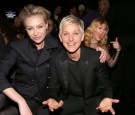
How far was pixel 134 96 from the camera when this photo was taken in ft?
14.2

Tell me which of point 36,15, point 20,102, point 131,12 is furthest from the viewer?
point 131,12

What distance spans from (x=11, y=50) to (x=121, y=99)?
7.65 ft

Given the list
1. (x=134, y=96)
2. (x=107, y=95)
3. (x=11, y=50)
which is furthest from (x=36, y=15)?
(x=134, y=96)

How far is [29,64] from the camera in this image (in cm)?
253

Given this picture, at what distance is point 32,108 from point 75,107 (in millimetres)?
407

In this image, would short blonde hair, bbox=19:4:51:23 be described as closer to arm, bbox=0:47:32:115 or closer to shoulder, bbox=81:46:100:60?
arm, bbox=0:47:32:115

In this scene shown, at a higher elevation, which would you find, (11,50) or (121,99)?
(11,50)

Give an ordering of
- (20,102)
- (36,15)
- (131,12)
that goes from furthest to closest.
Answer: (131,12) < (36,15) < (20,102)

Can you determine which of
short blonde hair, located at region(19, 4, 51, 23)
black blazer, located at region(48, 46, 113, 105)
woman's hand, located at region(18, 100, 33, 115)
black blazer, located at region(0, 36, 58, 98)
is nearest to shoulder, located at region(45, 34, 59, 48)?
black blazer, located at region(0, 36, 58, 98)

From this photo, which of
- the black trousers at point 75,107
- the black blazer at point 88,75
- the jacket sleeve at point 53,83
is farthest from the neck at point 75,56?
the black trousers at point 75,107

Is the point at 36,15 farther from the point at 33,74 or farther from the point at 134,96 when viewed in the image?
the point at 134,96

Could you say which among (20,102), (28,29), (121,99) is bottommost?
(121,99)

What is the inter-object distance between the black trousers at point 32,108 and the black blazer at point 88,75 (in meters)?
0.22

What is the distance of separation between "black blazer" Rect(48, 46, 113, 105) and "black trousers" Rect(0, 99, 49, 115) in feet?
0.71
